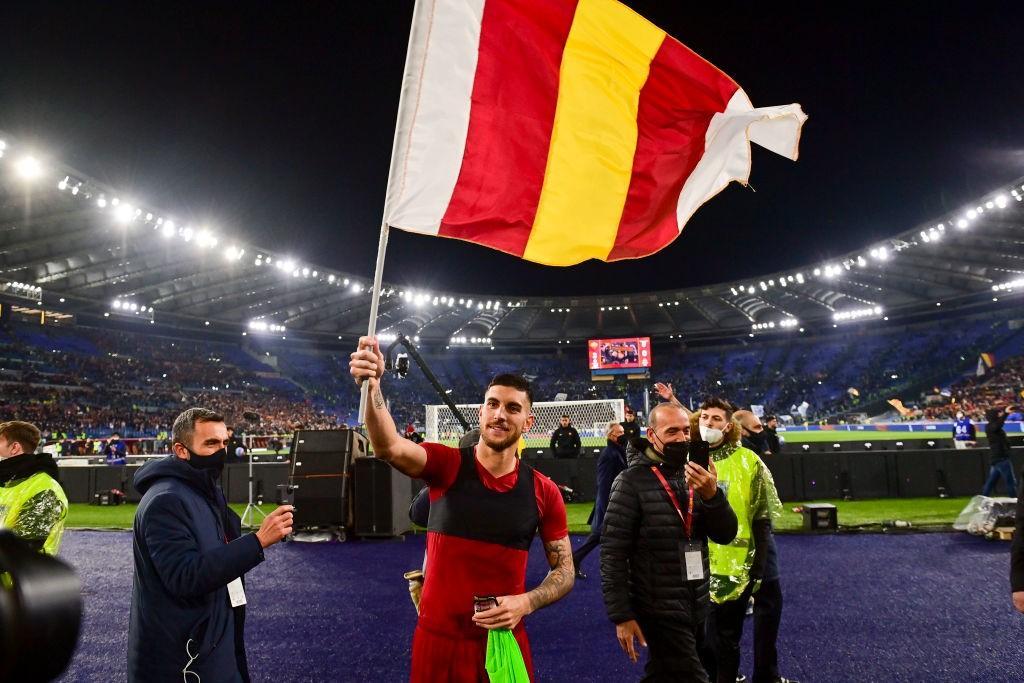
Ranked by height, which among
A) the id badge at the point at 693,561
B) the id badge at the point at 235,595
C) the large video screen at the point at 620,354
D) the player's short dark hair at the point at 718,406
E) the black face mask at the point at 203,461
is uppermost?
the large video screen at the point at 620,354

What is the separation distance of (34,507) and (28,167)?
83.8ft

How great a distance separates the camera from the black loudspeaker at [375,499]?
11.7 meters

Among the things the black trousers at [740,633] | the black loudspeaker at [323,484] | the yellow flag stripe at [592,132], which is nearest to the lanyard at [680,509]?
the black trousers at [740,633]

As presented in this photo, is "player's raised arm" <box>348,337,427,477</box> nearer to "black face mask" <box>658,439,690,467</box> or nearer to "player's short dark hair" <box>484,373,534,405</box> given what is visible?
"player's short dark hair" <box>484,373,534,405</box>

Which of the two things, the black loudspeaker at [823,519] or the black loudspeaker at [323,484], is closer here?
the black loudspeaker at [823,519]

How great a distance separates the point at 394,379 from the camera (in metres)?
55.6

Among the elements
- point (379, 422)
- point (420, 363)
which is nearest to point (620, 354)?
point (420, 363)

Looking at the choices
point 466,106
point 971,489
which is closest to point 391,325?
point 971,489

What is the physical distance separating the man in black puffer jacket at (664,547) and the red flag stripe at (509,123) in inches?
63.1

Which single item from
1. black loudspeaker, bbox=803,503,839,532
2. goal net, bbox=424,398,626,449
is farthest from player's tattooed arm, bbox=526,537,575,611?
goal net, bbox=424,398,626,449

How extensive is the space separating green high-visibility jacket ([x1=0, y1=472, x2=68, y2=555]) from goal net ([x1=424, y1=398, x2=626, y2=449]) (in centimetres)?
1600

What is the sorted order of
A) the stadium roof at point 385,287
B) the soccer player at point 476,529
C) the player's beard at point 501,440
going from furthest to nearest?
the stadium roof at point 385,287 → the player's beard at point 501,440 → the soccer player at point 476,529

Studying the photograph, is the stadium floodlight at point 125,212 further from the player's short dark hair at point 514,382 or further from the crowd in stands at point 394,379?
the player's short dark hair at point 514,382

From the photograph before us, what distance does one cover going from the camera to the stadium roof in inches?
1129
